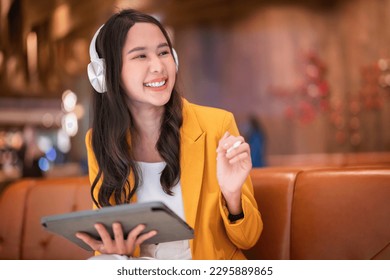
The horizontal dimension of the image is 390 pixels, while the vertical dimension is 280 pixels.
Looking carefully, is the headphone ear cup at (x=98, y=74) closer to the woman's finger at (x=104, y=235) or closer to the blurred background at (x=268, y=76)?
the woman's finger at (x=104, y=235)

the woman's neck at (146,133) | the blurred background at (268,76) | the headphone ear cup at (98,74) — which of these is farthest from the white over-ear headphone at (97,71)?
the blurred background at (268,76)

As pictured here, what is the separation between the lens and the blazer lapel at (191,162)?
1.58 meters

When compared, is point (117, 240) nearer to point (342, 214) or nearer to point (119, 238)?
point (119, 238)

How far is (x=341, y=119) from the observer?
744 centimetres

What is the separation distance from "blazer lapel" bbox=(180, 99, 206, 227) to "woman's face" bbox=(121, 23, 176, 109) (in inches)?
5.8

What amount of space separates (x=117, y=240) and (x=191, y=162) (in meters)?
0.37

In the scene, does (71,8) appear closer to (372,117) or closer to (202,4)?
(202,4)

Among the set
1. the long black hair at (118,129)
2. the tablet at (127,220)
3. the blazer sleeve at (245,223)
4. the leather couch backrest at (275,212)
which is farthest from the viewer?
the leather couch backrest at (275,212)

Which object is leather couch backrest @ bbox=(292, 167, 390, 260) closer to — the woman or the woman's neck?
the woman

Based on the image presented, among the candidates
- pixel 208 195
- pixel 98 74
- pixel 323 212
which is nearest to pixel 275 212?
pixel 323 212

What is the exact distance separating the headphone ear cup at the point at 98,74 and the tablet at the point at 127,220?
1.62ft

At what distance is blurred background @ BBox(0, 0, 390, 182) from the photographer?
706 centimetres
